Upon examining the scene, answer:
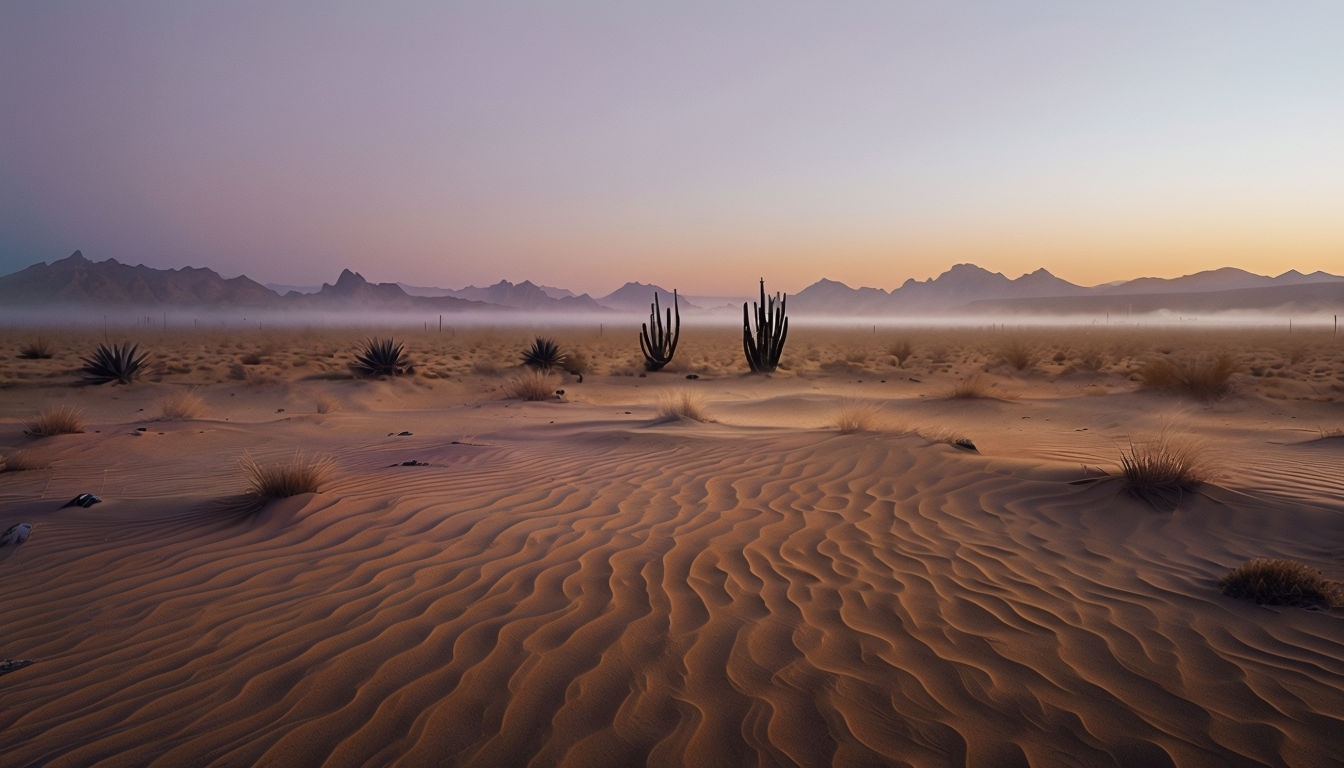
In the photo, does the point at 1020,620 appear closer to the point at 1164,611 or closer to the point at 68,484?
the point at 1164,611

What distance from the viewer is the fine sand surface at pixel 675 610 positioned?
→ 2.74 m

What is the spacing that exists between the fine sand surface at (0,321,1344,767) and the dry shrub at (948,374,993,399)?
16.1ft

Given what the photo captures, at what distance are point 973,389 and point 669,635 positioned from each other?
11.9m

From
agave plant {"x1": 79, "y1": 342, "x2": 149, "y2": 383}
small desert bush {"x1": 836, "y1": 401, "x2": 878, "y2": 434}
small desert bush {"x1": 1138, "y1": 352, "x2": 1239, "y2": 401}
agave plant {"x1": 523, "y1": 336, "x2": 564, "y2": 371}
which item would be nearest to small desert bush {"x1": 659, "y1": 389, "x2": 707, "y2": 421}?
small desert bush {"x1": 836, "y1": 401, "x2": 878, "y2": 434}

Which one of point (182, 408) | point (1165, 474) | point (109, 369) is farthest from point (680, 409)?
point (109, 369)

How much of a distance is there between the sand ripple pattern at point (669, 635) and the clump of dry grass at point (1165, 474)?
0.22m

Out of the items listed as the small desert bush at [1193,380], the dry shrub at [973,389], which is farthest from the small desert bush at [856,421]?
the small desert bush at [1193,380]

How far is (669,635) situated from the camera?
359cm

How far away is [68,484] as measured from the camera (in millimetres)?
7520

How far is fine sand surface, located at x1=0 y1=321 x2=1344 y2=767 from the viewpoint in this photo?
2.74 metres

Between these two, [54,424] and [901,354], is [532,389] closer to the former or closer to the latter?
[54,424]

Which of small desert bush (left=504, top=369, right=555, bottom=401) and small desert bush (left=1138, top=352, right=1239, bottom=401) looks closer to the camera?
small desert bush (left=1138, top=352, right=1239, bottom=401)

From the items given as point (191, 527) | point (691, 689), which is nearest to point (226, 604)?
point (191, 527)

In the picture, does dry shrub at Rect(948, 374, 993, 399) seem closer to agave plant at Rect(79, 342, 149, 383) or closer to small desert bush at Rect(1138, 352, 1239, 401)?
small desert bush at Rect(1138, 352, 1239, 401)
